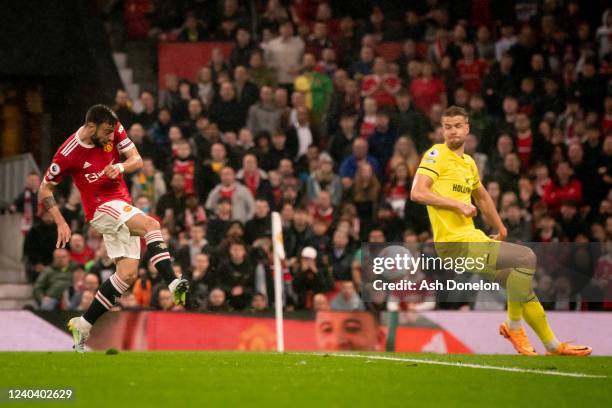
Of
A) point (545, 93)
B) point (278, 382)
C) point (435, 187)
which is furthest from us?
point (545, 93)

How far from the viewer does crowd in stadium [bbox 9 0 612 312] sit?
53.6 feet

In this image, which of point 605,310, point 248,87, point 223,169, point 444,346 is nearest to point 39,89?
point 248,87

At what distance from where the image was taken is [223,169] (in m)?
17.4

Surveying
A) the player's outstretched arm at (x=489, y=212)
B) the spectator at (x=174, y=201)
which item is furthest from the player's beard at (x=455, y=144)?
the spectator at (x=174, y=201)

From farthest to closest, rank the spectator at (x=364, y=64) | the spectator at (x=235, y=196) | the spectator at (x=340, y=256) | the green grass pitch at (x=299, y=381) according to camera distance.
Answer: the spectator at (x=364, y=64), the spectator at (x=235, y=196), the spectator at (x=340, y=256), the green grass pitch at (x=299, y=381)

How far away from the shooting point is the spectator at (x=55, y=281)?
1655 cm

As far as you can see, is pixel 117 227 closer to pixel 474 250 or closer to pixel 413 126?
pixel 474 250

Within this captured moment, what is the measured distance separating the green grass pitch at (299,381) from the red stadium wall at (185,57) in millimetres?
11299

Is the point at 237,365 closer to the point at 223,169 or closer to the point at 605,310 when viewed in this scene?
the point at 605,310

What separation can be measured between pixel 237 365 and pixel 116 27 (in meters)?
14.5

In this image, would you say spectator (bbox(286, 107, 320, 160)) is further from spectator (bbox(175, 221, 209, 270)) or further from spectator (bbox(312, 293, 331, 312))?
spectator (bbox(312, 293, 331, 312))

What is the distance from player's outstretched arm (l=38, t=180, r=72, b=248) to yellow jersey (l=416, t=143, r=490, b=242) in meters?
3.28

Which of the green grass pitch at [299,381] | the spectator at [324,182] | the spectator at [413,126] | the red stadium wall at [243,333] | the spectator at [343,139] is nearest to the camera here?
the green grass pitch at [299,381]

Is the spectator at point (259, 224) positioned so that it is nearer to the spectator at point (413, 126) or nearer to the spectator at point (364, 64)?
the spectator at point (413, 126)
